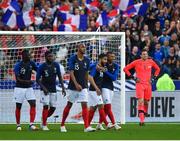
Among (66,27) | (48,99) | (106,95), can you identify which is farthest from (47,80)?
(66,27)

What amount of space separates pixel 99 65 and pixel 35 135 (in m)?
3.03

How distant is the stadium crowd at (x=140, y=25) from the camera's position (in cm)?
3014

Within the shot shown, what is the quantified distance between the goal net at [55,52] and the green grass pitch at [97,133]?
1.74 meters

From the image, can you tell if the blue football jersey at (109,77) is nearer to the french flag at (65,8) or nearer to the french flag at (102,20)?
the french flag at (102,20)

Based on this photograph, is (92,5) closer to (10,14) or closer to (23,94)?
(10,14)

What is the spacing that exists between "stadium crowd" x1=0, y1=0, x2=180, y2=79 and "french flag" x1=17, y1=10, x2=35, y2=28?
0.58 feet

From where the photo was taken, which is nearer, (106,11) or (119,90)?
(119,90)

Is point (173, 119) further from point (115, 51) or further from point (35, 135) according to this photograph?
point (35, 135)

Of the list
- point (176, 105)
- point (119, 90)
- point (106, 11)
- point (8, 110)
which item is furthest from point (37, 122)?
point (106, 11)

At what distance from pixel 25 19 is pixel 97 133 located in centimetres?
1110

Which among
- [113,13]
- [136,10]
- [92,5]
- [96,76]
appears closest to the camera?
[96,76]

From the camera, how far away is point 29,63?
Answer: 23188mm

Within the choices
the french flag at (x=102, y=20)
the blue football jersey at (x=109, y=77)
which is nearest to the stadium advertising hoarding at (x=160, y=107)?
the blue football jersey at (x=109, y=77)

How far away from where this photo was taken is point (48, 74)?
893 inches
